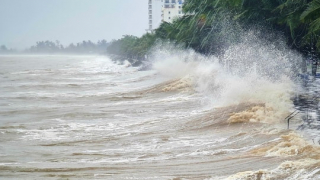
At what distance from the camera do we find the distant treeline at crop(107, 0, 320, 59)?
25370mm

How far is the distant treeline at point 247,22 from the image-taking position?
25.4 m

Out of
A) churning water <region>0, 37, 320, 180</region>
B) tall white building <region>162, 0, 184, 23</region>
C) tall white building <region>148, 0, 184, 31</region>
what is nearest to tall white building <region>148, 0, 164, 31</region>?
tall white building <region>148, 0, 184, 31</region>

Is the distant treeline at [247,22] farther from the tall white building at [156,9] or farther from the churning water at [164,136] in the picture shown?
the tall white building at [156,9]

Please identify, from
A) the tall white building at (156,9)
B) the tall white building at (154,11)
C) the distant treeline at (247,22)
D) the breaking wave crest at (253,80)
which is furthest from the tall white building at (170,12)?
the breaking wave crest at (253,80)

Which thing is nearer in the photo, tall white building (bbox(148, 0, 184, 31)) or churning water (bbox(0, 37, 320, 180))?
churning water (bbox(0, 37, 320, 180))

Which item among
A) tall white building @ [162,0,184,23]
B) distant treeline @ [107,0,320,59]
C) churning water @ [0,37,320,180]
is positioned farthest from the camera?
tall white building @ [162,0,184,23]

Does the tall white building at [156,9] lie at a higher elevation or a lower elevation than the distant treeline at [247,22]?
higher

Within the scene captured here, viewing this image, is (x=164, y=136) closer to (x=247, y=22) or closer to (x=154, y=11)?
(x=247, y=22)

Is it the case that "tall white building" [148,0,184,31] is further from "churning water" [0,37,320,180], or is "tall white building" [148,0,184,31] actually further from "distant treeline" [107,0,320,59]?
"churning water" [0,37,320,180]

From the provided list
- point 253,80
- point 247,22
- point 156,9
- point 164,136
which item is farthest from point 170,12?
point 164,136

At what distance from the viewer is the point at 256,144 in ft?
39.3

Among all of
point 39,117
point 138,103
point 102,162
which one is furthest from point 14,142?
point 138,103

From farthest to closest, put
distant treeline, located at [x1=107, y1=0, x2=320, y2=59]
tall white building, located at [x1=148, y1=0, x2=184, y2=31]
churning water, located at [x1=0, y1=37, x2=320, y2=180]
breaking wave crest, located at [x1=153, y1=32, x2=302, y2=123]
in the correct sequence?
tall white building, located at [x1=148, y1=0, x2=184, y2=31] < distant treeline, located at [x1=107, y1=0, x2=320, y2=59] < breaking wave crest, located at [x1=153, y1=32, x2=302, y2=123] < churning water, located at [x1=0, y1=37, x2=320, y2=180]

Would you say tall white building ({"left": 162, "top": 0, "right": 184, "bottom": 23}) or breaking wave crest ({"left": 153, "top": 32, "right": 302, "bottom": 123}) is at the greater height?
tall white building ({"left": 162, "top": 0, "right": 184, "bottom": 23})
